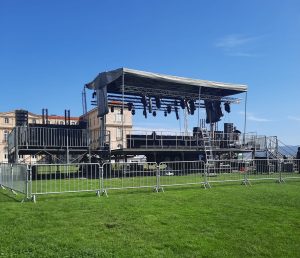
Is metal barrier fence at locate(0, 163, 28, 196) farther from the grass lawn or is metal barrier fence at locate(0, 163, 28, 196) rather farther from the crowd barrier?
the grass lawn

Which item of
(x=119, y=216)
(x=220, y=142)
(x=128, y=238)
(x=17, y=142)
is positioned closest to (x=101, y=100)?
(x=17, y=142)

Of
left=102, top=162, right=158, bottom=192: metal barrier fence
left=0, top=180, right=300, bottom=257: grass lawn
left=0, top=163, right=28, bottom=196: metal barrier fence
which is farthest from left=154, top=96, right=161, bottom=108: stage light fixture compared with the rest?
left=0, top=180, right=300, bottom=257: grass lawn

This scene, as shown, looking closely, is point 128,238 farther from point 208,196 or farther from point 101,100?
point 101,100

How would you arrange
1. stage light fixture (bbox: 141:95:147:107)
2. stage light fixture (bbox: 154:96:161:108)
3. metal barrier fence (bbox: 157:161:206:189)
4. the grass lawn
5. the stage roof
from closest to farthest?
1. the grass lawn
2. metal barrier fence (bbox: 157:161:206:189)
3. the stage roof
4. stage light fixture (bbox: 141:95:147:107)
5. stage light fixture (bbox: 154:96:161:108)

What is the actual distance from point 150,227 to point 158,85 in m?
19.1

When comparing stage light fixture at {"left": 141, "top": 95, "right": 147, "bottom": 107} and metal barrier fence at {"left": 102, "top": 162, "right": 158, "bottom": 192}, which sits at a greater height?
stage light fixture at {"left": 141, "top": 95, "right": 147, "bottom": 107}

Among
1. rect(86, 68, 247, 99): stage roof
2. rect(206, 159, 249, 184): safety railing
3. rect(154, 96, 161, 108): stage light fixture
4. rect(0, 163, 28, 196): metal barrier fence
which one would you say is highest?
rect(86, 68, 247, 99): stage roof

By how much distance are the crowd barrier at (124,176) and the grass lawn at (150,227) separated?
107 centimetres

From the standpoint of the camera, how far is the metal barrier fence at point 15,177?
11.9 metres

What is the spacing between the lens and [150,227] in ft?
25.5

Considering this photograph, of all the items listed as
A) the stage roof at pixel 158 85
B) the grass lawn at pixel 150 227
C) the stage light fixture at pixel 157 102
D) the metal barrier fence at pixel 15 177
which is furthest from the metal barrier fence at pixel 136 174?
the stage light fixture at pixel 157 102

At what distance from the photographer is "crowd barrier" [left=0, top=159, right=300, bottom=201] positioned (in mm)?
12852

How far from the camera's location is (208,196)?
40.7 ft

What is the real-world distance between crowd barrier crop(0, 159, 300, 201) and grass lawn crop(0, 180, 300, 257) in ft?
3.52
